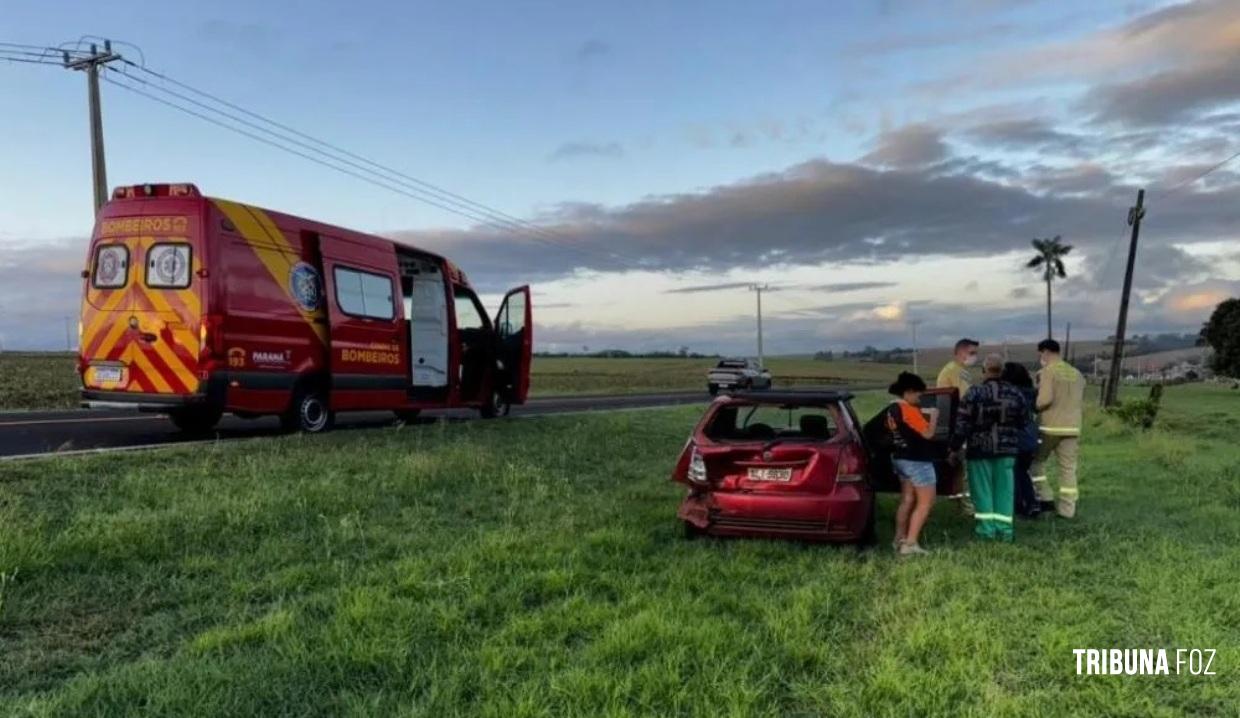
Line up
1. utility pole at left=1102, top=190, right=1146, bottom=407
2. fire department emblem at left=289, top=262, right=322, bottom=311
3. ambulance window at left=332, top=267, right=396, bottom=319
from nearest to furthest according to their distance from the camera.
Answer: fire department emblem at left=289, top=262, right=322, bottom=311, ambulance window at left=332, top=267, right=396, bottom=319, utility pole at left=1102, top=190, right=1146, bottom=407

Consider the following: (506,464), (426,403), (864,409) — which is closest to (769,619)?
(506,464)

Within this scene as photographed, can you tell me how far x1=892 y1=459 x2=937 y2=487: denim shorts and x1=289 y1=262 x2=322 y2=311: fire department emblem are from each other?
29.3ft

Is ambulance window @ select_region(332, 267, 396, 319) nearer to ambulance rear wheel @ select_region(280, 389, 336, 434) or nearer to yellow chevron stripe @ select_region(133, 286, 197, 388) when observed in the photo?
ambulance rear wheel @ select_region(280, 389, 336, 434)

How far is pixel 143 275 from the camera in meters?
11.6

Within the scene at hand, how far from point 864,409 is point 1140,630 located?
26.1 meters

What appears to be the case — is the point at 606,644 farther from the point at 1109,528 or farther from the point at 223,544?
the point at 1109,528

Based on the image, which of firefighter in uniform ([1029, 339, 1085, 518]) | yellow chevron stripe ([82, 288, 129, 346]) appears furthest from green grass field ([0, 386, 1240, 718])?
yellow chevron stripe ([82, 288, 129, 346])

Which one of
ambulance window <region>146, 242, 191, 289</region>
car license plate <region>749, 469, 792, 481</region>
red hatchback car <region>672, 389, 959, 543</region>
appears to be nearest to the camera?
red hatchback car <region>672, 389, 959, 543</region>

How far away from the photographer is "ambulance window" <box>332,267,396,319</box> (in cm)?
1365

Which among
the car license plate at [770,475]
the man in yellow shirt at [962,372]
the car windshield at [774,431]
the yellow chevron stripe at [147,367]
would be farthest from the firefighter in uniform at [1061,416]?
the yellow chevron stripe at [147,367]

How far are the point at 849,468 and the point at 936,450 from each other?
842 mm

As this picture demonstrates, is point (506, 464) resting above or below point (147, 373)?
below

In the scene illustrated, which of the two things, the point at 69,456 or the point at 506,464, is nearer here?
the point at 69,456

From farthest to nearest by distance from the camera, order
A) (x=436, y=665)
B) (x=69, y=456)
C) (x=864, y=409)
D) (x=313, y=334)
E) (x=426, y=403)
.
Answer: (x=864, y=409) → (x=426, y=403) → (x=313, y=334) → (x=69, y=456) → (x=436, y=665)
